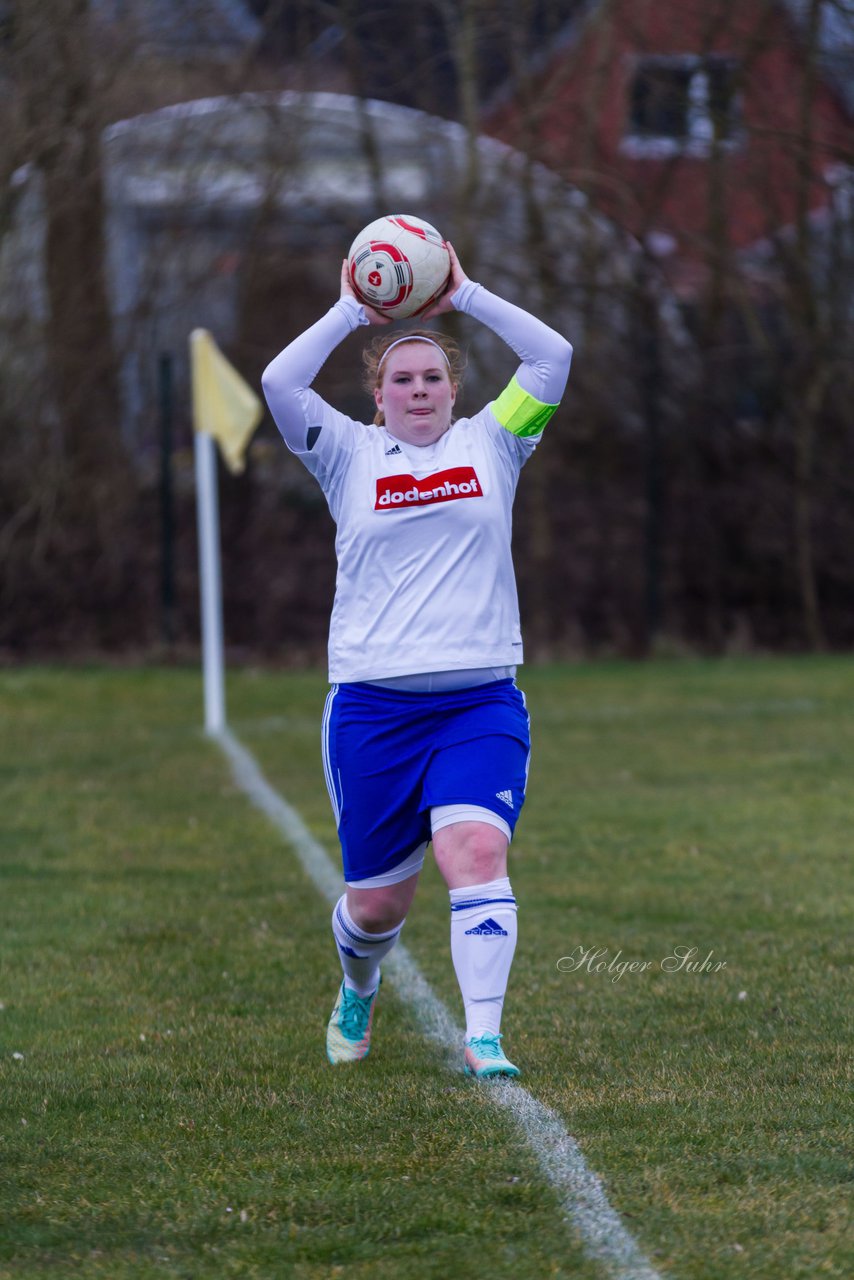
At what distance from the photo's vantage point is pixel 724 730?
40.7 feet

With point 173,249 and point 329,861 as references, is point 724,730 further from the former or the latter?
point 173,249

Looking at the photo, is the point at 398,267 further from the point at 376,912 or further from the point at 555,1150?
the point at 555,1150

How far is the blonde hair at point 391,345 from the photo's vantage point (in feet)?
15.9

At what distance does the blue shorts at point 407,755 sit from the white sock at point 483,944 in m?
0.22

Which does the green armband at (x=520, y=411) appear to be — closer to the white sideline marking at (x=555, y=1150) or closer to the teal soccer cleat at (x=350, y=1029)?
the teal soccer cleat at (x=350, y=1029)

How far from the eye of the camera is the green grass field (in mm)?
3498

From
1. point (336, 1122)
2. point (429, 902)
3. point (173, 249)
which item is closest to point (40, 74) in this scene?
point (173, 249)

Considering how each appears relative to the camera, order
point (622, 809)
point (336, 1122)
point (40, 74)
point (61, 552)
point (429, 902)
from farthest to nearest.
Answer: point (61, 552), point (40, 74), point (622, 809), point (429, 902), point (336, 1122)

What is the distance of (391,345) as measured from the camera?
4852mm

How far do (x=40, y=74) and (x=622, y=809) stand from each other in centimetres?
922

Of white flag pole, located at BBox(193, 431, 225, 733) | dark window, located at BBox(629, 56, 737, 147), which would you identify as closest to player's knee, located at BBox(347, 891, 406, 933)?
white flag pole, located at BBox(193, 431, 225, 733)

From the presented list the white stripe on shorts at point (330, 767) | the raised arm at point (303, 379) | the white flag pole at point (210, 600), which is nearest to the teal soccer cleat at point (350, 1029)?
the white stripe on shorts at point (330, 767)

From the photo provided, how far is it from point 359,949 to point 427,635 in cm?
94
